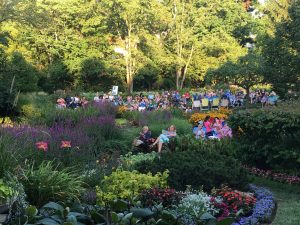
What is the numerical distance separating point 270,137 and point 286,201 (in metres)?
2.25

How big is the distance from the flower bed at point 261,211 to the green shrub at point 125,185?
4.70ft

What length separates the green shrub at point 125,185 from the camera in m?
6.31

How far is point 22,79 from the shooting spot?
34.2m

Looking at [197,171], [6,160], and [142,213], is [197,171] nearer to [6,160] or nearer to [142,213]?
[6,160]

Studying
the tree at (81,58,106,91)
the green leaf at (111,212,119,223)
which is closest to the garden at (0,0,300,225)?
the green leaf at (111,212,119,223)

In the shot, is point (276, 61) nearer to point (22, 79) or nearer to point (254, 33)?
point (22, 79)

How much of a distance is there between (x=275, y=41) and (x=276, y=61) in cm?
104

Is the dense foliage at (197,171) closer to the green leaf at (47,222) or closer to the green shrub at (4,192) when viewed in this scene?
the green shrub at (4,192)

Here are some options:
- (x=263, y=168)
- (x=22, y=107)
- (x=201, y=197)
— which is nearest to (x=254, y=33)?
(x=22, y=107)

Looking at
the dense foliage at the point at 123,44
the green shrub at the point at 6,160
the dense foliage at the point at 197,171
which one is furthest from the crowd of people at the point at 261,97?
the green shrub at the point at 6,160

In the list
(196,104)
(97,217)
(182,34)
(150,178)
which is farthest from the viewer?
(182,34)

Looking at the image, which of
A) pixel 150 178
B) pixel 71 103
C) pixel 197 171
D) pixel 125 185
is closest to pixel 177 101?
pixel 71 103

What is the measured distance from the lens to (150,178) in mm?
6914

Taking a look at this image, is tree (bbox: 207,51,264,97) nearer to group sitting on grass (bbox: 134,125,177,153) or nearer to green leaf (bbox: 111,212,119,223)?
group sitting on grass (bbox: 134,125,177,153)
